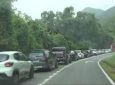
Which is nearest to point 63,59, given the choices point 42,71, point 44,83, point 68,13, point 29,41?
point 29,41

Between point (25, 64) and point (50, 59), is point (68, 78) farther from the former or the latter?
point (50, 59)

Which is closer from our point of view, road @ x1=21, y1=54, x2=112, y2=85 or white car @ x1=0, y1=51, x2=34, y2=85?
white car @ x1=0, y1=51, x2=34, y2=85

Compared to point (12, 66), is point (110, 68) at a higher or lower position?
lower

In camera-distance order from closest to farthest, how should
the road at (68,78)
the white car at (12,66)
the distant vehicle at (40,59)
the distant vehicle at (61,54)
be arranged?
1. the white car at (12,66)
2. the road at (68,78)
3. the distant vehicle at (40,59)
4. the distant vehicle at (61,54)

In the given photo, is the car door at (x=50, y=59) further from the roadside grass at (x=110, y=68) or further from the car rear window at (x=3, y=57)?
the car rear window at (x=3, y=57)

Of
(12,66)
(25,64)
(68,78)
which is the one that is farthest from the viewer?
(68,78)

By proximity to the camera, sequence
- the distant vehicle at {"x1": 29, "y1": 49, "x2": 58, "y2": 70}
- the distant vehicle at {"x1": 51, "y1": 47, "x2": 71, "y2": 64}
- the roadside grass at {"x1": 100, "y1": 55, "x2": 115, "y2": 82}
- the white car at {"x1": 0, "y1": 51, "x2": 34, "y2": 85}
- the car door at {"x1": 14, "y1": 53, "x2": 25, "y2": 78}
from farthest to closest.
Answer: the distant vehicle at {"x1": 51, "y1": 47, "x2": 71, "y2": 64}
the distant vehicle at {"x1": 29, "y1": 49, "x2": 58, "y2": 70}
the roadside grass at {"x1": 100, "y1": 55, "x2": 115, "y2": 82}
the car door at {"x1": 14, "y1": 53, "x2": 25, "y2": 78}
the white car at {"x1": 0, "y1": 51, "x2": 34, "y2": 85}

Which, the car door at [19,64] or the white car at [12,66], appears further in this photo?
the car door at [19,64]

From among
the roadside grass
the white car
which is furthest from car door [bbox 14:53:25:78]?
the roadside grass

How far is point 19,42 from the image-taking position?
42.1 meters

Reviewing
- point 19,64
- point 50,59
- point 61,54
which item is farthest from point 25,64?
point 61,54

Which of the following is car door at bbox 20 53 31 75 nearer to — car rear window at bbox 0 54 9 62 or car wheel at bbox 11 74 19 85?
car wheel at bbox 11 74 19 85

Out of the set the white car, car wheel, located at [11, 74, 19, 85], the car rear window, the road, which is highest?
the car rear window

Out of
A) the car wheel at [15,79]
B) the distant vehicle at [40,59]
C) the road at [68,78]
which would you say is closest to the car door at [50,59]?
the distant vehicle at [40,59]
